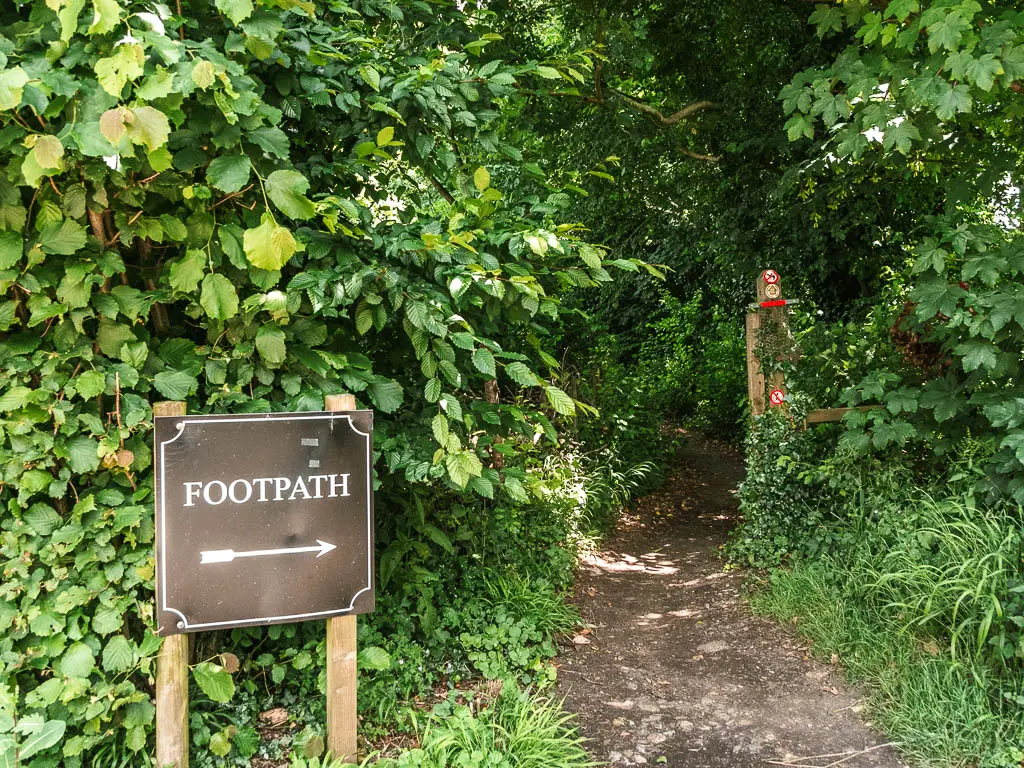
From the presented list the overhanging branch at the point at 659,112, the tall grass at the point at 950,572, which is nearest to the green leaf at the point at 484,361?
the tall grass at the point at 950,572

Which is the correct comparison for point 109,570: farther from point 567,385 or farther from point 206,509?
point 567,385

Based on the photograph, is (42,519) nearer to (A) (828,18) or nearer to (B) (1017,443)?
(B) (1017,443)

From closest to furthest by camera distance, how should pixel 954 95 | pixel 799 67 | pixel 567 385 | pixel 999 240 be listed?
pixel 954 95 < pixel 999 240 < pixel 799 67 < pixel 567 385

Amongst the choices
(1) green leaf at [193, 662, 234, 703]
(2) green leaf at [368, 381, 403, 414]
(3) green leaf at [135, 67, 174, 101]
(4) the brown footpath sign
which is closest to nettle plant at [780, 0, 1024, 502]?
(2) green leaf at [368, 381, 403, 414]

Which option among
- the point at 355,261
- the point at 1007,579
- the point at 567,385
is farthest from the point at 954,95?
→ the point at 567,385

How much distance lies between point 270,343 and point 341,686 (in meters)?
1.35

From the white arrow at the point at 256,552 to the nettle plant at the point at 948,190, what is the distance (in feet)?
10.2

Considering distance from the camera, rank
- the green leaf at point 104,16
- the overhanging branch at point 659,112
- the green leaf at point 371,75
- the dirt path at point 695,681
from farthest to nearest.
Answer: the overhanging branch at point 659,112, the dirt path at point 695,681, the green leaf at point 371,75, the green leaf at point 104,16

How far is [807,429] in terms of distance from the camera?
526cm

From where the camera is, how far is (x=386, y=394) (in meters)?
2.80

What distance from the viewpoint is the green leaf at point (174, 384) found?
251 centimetres

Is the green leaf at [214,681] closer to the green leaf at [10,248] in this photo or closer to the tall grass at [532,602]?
the green leaf at [10,248]

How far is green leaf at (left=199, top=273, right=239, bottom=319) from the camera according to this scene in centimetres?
232

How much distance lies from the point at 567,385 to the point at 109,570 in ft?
19.4
